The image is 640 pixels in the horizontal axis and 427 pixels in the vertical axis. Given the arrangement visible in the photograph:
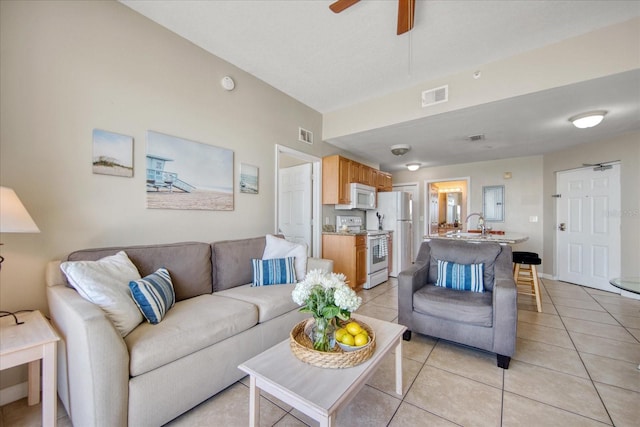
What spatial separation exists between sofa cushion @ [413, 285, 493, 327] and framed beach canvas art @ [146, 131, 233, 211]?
86.6 inches

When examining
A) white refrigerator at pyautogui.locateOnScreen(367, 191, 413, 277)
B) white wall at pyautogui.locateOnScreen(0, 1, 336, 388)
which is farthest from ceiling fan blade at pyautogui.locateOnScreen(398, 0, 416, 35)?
white refrigerator at pyautogui.locateOnScreen(367, 191, 413, 277)

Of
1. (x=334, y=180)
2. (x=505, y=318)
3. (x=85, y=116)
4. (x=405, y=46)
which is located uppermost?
(x=405, y=46)

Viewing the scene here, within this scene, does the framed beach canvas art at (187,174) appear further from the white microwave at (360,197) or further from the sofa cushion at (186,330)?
the white microwave at (360,197)

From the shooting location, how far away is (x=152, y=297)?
1.60 meters

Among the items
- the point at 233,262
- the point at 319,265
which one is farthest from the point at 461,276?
the point at 233,262

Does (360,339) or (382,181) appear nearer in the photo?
(360,339)

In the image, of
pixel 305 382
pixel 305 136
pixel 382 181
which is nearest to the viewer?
pixel 305 382

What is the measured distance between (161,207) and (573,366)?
365 centimetres

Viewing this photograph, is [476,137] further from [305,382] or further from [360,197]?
[305,382]

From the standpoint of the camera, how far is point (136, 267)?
6.17 ft

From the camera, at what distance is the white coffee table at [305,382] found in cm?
100

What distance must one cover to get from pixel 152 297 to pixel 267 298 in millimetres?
810

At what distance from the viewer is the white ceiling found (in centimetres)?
206

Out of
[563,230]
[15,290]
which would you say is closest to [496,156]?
[563,230]
